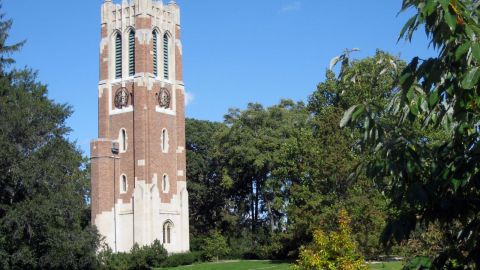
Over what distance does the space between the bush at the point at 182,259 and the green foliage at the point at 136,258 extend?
328 millimetres

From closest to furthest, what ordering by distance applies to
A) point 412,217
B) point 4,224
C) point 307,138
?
point 412,217 → point 4,224 → point 307,138

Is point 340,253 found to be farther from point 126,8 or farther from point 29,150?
point 126,8

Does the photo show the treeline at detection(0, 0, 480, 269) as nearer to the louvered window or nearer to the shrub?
the shrub

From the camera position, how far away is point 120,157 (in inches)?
2106

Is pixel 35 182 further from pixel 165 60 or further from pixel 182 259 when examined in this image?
pixel 165 60

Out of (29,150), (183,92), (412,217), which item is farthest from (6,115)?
(412,217)

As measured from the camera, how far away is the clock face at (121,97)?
54.3 m

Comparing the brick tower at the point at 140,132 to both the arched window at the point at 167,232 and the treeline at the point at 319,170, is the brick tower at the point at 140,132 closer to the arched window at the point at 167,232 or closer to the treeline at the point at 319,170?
the arched window at the point at 167,232

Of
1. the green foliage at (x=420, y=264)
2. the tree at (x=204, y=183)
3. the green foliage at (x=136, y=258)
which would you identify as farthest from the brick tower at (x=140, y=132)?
the green foliage at (x=420, y=264)

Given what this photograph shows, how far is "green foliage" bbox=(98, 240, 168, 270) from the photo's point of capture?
45.5 metres

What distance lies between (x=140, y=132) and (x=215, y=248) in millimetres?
9659

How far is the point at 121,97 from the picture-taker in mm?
54562

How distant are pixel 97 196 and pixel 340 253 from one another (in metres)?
35.0

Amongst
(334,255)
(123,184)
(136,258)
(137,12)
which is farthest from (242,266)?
(334,255)
